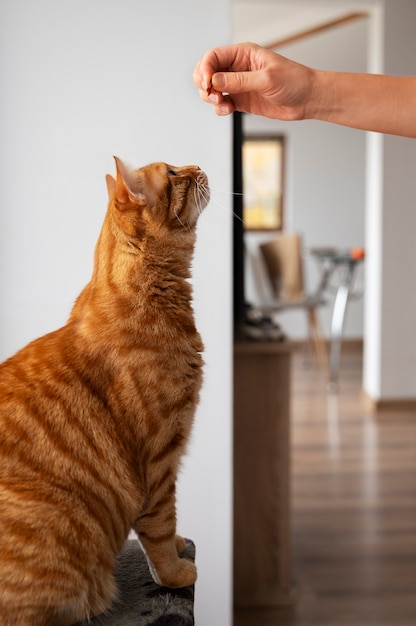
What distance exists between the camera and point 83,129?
2.04 meters

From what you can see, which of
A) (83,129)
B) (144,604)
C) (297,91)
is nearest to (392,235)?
(83,129)

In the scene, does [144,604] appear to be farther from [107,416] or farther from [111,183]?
[111,183]

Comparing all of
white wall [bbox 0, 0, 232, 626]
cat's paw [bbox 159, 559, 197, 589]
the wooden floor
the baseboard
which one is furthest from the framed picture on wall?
cat's paw [bbox 159, 559, 197, 589]

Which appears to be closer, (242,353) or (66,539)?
(66,539)

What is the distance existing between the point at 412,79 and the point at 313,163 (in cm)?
592

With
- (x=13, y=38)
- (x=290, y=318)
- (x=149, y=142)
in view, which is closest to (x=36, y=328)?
(x=149, y=142)

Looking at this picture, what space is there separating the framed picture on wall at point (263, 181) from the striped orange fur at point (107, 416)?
614 centimetres

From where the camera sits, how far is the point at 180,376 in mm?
1151

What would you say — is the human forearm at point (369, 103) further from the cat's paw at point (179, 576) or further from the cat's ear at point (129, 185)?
the cat's paw at point (179, 576)

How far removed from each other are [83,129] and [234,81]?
0.98m

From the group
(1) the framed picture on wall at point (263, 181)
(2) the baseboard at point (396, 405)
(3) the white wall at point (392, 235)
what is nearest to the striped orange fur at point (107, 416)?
(3) the white wall at point (392, 235)

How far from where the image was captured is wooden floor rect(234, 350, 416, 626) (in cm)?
268

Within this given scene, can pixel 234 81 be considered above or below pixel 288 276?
above

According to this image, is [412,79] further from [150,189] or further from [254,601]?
[254,601]
